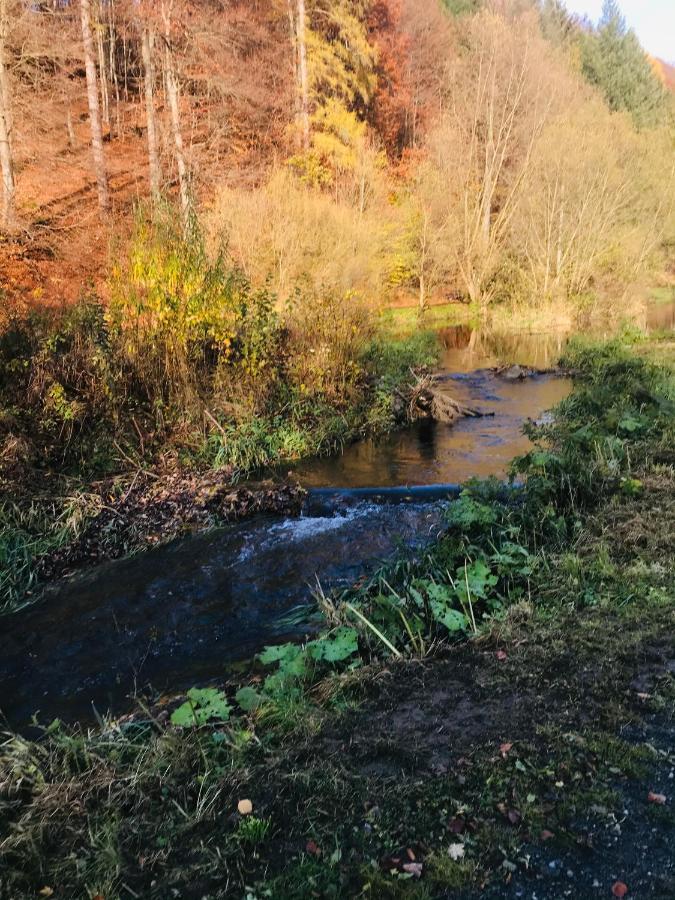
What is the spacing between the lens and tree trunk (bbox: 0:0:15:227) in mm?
16188

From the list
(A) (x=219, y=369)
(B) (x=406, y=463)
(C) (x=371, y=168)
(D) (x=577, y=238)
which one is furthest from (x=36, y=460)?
(D) (x=577, y=238)

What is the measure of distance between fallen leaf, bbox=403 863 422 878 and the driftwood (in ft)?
33.8

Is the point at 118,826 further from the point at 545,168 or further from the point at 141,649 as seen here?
the point at 545,168

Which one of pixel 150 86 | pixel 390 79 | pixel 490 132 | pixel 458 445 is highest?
pixel 390 79

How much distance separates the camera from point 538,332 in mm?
25438

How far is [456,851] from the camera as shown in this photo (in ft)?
7.32

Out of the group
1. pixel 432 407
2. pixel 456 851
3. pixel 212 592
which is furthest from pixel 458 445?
pixel 456 851

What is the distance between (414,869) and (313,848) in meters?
0.40

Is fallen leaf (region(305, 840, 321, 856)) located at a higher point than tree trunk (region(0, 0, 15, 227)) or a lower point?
lower

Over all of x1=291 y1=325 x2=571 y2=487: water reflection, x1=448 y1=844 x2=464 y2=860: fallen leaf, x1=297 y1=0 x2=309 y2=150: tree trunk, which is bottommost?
x1=291 y1=325 x2=571 y2=487: water reflection

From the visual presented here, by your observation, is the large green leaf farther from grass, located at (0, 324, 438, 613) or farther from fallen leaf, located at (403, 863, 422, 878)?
grass, located at (0, 324, 438, 613)

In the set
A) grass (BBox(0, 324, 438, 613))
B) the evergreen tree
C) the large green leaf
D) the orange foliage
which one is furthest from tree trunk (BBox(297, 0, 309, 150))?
the evergreen tree

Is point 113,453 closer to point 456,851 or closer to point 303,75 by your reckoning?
point 456,851

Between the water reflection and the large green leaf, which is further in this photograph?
the water reflection
